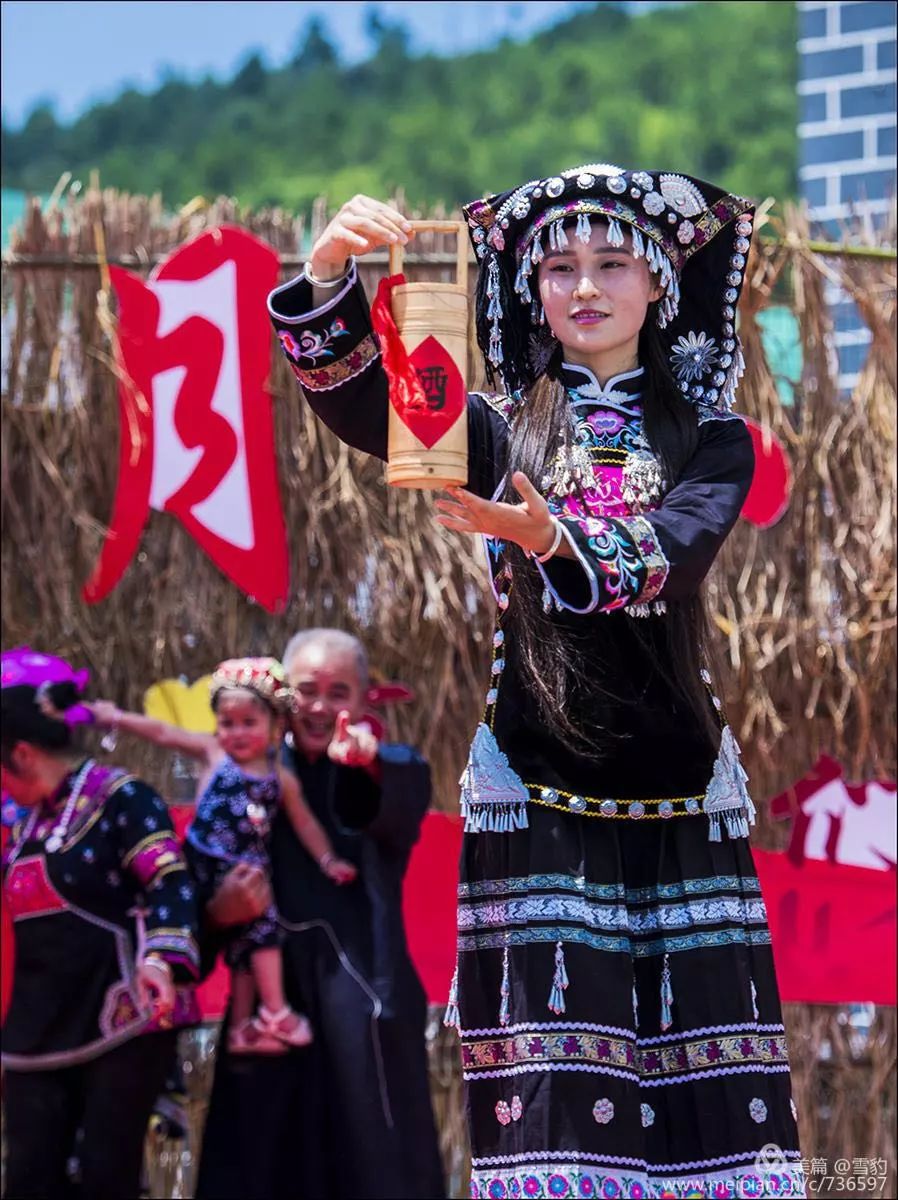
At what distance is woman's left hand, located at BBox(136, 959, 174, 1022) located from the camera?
4996 millimetres

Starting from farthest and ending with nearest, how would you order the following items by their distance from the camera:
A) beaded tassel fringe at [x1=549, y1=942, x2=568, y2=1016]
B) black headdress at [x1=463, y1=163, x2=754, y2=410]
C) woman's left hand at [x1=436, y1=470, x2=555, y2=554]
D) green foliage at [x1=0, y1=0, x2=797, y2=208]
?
1. green foliage at [x1=0, y1=0, x2=797, y2=208]
2. black headdress at [x1=463, y1=163, x2=754, y2=410]
3. beaded tassel fringe at [x1=549, y1=942, x2=568, y2=1016]
4. woman's left hand at [x1=436, y1=470, x2=555, y2=554]

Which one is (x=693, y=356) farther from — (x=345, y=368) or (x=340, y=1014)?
(x=340, y=1014)

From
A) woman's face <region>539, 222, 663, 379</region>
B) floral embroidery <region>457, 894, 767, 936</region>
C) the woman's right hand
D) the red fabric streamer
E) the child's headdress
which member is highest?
the woman's right hand

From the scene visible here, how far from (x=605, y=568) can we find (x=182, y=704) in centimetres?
355

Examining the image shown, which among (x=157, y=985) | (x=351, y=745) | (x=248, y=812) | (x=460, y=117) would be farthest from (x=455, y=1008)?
(x=460, y=117)

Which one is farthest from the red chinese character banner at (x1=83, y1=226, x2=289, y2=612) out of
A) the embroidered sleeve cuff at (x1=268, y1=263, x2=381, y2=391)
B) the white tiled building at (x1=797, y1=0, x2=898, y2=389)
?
the white tiled building at (x1=797, y1=0, x2=898, y2=389)

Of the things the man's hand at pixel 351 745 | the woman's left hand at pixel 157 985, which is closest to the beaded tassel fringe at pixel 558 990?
the man's hand at pixel 351 745

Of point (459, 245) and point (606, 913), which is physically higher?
point (459, 245)

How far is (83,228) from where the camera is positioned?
20.0 feet

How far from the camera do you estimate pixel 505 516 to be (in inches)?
104

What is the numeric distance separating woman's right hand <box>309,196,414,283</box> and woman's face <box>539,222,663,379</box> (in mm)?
275

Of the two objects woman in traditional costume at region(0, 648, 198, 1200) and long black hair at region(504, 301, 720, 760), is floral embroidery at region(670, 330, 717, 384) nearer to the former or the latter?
long black hair at region(504, 301, 720, 760)

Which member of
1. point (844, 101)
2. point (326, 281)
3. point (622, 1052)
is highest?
point (844, 101)

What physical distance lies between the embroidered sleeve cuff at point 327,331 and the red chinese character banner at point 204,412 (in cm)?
300
